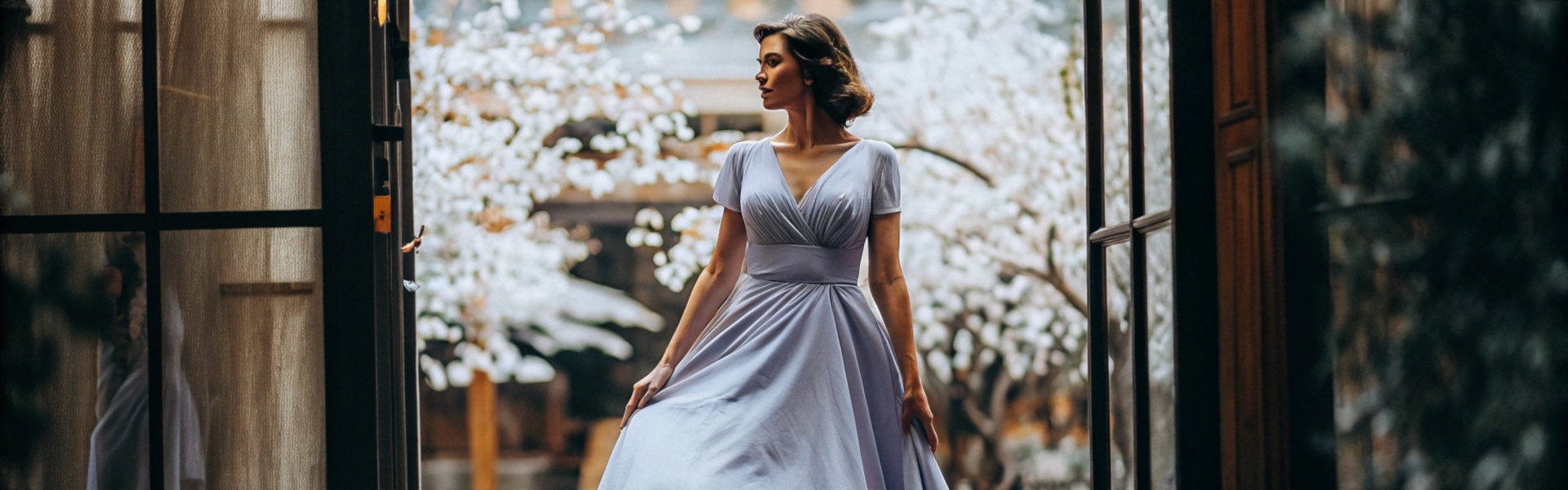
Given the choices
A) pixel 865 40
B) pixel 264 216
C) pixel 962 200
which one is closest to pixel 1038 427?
pixel 962 200

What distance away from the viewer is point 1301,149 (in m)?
1.82

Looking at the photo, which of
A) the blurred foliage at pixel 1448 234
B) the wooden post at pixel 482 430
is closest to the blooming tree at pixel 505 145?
the wooden post at pixel 482 430

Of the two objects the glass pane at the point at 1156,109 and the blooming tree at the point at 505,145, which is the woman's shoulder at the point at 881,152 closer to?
the glass pane at the point at 1156,109

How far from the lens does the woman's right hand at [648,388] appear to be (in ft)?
9.07

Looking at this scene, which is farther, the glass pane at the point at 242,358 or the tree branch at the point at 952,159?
the tree branch at the point at 952,159

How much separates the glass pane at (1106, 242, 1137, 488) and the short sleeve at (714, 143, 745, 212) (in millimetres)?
788

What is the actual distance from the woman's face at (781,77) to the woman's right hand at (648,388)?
0.58 m

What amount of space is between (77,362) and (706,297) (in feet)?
3.82

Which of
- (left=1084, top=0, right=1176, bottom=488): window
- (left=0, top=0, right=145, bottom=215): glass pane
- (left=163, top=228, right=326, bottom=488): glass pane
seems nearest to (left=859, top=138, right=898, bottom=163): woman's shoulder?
(left=1084, top=0, right=1176, bottom=488): window

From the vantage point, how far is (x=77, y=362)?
7.72 ft

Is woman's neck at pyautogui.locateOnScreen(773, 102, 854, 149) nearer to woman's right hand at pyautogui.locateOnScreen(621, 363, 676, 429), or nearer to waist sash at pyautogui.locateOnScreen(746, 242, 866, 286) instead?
waist sash at pyautogui.locateOnScreen(746, 242, 866, 286)

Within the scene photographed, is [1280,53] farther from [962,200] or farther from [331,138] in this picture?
[962,200]

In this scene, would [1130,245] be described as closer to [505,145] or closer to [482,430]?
[505,145]

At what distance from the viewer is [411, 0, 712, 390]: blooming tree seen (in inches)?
319
